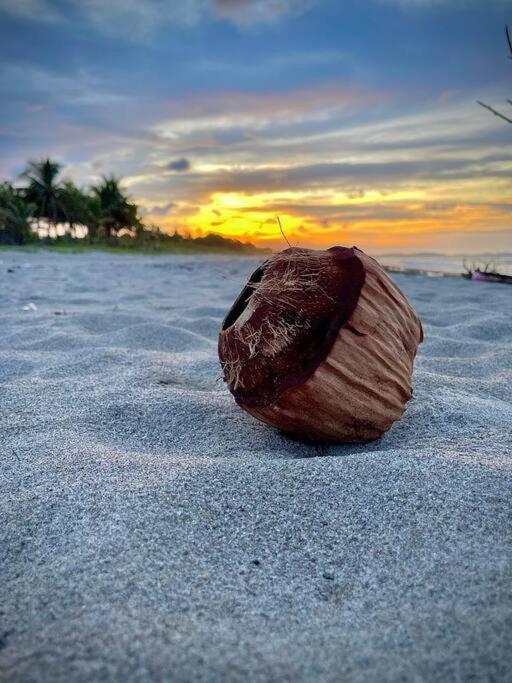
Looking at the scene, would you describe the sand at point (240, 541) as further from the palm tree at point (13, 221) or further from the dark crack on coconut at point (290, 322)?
the palm tree at point (13, 221)

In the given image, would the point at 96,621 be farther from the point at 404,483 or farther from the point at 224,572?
the point at 404,483

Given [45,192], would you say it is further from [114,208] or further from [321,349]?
[321,349]

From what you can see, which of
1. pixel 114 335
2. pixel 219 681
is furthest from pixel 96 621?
pixel 114 335

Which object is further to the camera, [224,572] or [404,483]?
[404,483]

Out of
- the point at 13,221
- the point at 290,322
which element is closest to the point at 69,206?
the point at 13,221

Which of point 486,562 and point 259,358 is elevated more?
point 259,358

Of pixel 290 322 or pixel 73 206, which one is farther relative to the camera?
pixel 73 206
